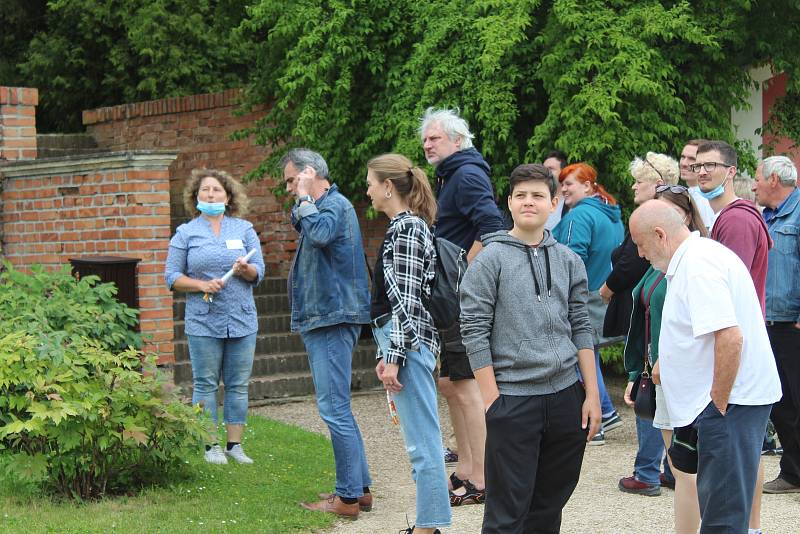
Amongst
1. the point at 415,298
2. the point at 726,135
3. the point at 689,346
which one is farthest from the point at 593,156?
the point at 689,346

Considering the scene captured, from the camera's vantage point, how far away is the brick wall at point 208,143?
1338 cm

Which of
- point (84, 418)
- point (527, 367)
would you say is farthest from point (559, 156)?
point (527, 367)

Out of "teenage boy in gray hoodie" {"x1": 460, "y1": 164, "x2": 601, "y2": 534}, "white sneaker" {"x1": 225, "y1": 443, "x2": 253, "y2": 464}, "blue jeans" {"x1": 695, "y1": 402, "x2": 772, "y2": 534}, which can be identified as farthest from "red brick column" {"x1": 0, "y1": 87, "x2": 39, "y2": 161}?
"blue jeans" {"x1": 695, "y1": 402, "x2": 772, "y2": 534}

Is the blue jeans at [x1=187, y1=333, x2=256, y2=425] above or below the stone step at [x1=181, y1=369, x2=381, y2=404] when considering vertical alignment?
above

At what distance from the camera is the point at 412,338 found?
16.3 ft

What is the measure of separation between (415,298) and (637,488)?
87.3 inches

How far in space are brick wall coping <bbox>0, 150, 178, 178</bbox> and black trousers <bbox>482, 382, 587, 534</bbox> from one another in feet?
18.1

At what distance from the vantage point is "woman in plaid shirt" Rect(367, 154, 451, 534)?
16.3 feet

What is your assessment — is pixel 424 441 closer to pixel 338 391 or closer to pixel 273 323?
pixel 338 391

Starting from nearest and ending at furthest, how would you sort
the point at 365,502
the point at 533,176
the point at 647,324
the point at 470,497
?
the point at 533,176 → the point at 647,324 → the point at 365,502 → the point at 470,497

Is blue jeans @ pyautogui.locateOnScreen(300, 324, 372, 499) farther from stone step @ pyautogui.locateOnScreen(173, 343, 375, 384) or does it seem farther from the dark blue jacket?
stone step @ pyautogui.locateOnScreen(173, 343, 375, 384)

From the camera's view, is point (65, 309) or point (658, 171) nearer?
point (658, 171)

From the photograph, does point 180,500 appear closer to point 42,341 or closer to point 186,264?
point 42,341

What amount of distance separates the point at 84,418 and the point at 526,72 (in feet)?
19.1
